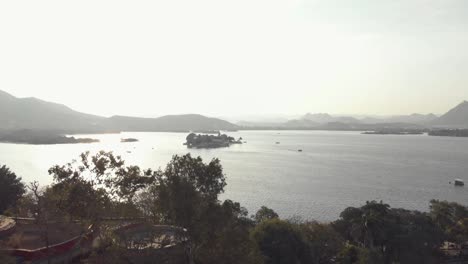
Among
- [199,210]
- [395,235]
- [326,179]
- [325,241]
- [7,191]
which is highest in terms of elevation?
[199,210]

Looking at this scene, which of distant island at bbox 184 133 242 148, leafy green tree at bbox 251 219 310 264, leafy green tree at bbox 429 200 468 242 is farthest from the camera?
distant island at bbox 184 133 242 148

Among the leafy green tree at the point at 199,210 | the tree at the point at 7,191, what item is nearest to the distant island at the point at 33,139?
the tree at the point at 7,191

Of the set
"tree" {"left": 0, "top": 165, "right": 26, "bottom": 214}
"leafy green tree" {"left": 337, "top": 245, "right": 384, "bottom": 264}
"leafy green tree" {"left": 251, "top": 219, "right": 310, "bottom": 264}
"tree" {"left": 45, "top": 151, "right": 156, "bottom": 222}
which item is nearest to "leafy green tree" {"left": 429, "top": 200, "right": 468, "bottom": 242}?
"leafy green tree" {"left": 337, "top": 245, "right": 384, "bottom": 264}

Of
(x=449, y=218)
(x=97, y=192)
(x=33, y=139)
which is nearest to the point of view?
(x=97, y=192)

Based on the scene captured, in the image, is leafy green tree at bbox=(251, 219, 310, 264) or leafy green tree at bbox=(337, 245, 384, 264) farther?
leafy green tree at bbox=(337, 245, 384, 264)

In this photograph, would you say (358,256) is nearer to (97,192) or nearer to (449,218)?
(449,218)

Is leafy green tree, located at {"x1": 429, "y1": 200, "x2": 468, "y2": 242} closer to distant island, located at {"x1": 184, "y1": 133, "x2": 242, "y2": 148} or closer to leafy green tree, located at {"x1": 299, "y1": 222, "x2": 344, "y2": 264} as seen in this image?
leafy green tree, located at {"x1": 299, "y1": 222, "x2": 344, "y2": 264}

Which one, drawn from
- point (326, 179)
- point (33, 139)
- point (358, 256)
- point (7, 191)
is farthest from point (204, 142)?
point (358, 256)

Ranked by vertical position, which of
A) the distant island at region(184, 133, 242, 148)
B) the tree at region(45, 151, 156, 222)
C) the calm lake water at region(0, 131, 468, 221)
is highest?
the tree at region(45, 151, 156, 222)

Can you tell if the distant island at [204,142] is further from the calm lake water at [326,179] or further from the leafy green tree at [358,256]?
the leafy green tree at [358,256]
